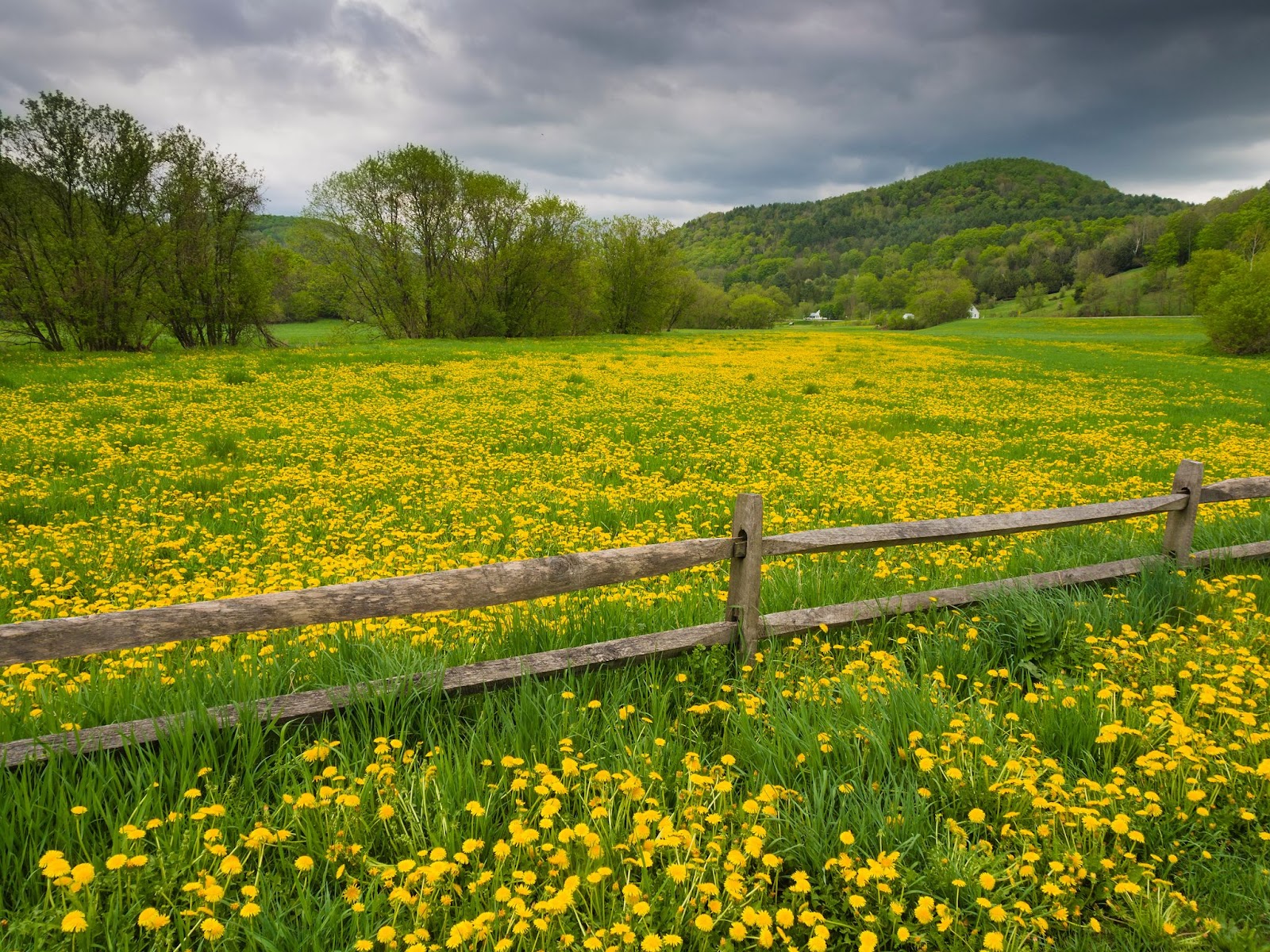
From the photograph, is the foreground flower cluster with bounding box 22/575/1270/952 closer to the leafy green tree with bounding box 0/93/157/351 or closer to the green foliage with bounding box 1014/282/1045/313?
the leafy green tree with bounding box 0/93/157/351

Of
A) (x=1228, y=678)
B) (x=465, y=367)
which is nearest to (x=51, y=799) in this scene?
(x=1228, y=678)

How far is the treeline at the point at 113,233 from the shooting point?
26.7m

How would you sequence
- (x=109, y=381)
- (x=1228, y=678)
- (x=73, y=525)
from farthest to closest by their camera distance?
(x=109, y=381), (x=73, y=525), (x=1228, y=678)

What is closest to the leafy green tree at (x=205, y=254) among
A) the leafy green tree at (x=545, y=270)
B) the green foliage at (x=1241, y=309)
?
the leafy green tree at (x=545, y=270)

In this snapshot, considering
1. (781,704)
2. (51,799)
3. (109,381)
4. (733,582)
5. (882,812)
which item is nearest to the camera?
(51,799)

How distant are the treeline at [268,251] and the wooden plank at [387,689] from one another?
32224 mm

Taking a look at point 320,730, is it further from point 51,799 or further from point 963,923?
point 963,923

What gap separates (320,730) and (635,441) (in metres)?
11.1

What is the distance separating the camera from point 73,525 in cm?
759

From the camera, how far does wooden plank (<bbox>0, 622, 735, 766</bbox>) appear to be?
9.81ft

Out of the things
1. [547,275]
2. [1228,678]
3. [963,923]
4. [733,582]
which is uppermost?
[547,275]

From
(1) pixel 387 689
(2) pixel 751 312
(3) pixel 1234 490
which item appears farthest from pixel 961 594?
(2) pixel 751 312

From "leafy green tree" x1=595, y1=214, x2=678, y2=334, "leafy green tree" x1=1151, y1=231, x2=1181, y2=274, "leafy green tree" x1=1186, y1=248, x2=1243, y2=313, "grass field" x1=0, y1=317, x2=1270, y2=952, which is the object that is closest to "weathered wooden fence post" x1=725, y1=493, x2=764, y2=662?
"grass field" x1=0, y1=317, x2=1270, y2=952

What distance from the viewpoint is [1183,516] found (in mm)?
5871
